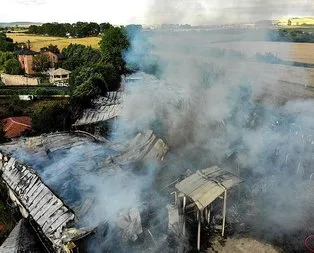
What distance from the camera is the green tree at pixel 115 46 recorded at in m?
37.1

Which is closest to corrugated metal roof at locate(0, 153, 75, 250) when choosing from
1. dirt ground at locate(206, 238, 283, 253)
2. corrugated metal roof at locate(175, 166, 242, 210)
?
corrugated metal roof at locate(175, 166, 242, 210)

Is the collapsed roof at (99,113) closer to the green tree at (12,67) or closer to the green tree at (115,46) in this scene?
the green tree at (115,46)

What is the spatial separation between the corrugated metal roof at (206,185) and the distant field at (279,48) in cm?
1096

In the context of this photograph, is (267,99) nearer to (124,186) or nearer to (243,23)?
(243,23)

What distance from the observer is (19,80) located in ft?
140

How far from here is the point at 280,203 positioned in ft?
35.2

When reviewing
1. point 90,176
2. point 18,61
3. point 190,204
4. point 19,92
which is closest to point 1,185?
point 90,176

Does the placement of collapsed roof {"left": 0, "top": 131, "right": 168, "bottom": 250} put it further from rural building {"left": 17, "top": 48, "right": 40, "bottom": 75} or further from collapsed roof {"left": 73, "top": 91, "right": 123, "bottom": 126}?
rural building {"left": 17, "top": 48, "right": 40, "bottom": 75}

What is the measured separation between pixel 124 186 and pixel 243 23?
9.63 m

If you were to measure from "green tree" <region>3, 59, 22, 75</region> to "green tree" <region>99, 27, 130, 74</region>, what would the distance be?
12.8 metres

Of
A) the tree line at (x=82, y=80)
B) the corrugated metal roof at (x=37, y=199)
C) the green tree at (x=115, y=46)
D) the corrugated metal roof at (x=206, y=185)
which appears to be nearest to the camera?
the corrugated metal roof at (x=37, y=199)

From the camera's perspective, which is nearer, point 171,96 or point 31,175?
point 31,175

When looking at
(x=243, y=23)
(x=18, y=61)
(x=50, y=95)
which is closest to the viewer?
(x=243, y=23)

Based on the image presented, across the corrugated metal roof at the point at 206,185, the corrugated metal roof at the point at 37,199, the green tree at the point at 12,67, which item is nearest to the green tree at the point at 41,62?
the green tree at the point at 12,67
